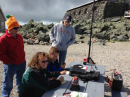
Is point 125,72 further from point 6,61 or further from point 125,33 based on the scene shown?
point 125,33

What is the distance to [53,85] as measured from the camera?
2.01 metres

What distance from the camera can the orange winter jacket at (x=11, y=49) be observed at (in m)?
2.41

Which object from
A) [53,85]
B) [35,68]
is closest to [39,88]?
[53,85]

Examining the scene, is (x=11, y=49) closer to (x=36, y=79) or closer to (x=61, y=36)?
(x=36, y=79)

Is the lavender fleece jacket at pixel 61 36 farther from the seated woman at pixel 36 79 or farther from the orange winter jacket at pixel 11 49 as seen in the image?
the seated woman at pixel 36 79

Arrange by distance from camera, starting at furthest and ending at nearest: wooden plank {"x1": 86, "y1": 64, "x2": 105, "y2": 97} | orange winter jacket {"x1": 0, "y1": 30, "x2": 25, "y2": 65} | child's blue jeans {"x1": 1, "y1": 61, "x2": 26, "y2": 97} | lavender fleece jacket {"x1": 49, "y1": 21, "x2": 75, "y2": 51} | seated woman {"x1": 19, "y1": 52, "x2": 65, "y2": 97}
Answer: lavender fleece jacket {"x1": 49, "y1": 21, "x2": 75, "y2": 51} → child's blue jeans {"x1": 1, "y1": 61, "x2": 26, "y2": 97} → orange winter jacket {"x1": 0, "y1": 30, "x2": 25, "y2": 65} → wooden plank {"x1": 86, "y1": 64, "x2": 105, "y2": 97} → seated woman {"x1": 19, "y1": 52, "x2": 65, "y2": 97}

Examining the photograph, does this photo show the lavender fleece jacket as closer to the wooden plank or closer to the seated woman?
the wooden plank

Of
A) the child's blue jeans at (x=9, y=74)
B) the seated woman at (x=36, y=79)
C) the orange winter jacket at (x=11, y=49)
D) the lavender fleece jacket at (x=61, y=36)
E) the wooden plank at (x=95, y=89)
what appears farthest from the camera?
the lavender fleece jacket at (x=61, y=36)

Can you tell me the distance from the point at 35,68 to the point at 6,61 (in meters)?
0.89

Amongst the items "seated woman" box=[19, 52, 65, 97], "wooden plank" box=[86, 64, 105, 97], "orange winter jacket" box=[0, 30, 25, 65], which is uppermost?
"orange winter jacket" box=[0, 30, 25, 65]

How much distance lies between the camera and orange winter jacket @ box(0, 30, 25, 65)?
7.90 feet

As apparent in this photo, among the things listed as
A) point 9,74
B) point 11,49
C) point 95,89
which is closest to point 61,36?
point 11,49

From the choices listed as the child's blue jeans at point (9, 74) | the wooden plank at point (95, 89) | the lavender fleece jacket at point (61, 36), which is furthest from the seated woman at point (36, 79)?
the lavender fleece jacket at point (61, 36)

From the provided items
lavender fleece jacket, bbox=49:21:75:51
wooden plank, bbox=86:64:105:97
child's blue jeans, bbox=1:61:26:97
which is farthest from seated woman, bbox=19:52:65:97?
lavender fleece jacket, bbox=49:21:75:51
